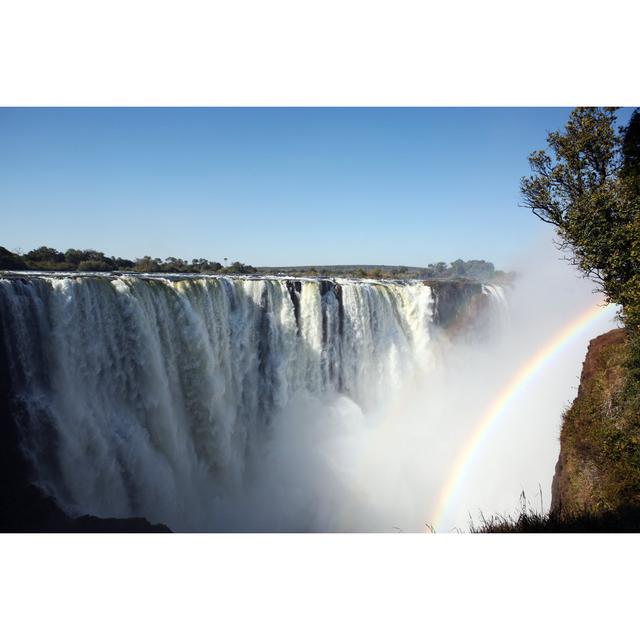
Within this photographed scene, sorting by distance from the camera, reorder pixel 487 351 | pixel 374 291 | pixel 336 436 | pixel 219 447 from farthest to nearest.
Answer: pixel 487 351 → pixel 374 291 → pixel 336 436 → pixel 219 447

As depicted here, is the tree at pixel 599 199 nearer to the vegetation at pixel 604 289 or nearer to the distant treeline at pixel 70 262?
the vegetation at pixel 604 289

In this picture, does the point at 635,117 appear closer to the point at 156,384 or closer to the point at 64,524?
the point at 156,384

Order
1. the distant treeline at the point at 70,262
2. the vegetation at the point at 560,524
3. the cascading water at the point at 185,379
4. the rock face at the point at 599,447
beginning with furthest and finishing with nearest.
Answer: the distant treeline at the point at 70,262 < the cascading water at the point at 185,379 < the rock face at the point at 599,447 < the vegetation at the point at 560,524

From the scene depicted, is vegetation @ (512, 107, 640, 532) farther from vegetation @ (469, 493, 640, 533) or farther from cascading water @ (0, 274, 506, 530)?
cascading water @ (0, 274, 506, 530)

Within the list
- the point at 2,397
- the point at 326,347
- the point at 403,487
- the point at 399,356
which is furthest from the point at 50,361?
the point at 399,356

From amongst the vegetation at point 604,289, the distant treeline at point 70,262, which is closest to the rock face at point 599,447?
the vegetation at point 604,289

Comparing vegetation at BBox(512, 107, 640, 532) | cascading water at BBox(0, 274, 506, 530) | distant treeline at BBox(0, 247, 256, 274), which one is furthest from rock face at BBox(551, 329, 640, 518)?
distant treeline at BBox(0, 247, 256, 274)

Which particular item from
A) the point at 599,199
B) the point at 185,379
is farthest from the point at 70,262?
the point at 599,199
